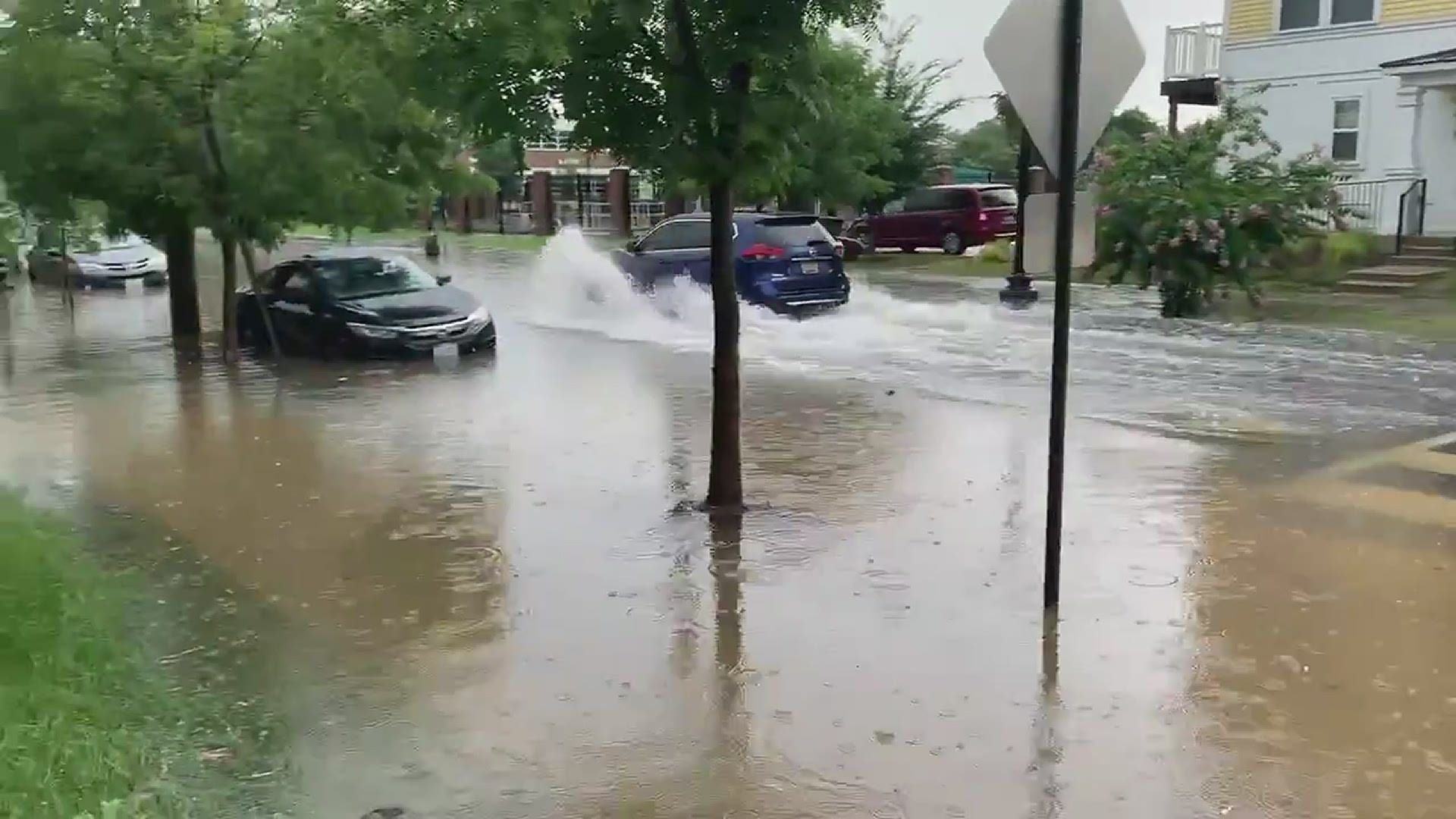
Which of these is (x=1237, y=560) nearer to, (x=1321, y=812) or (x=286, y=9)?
(x=1321, y=812)

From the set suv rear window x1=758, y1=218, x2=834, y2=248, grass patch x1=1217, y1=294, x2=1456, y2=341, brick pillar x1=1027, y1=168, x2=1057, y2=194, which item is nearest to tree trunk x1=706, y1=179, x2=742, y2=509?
grass patch x1=1217, y1=294, x2=1456, y2=341

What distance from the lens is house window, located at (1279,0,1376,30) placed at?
26.6 m

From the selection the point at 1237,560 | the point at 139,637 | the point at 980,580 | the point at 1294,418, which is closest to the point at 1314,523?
the point at 1237,560

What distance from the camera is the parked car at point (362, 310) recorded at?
1767 cm

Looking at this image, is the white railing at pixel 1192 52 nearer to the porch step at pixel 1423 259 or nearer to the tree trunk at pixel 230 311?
the porch step at pixel 1423 259

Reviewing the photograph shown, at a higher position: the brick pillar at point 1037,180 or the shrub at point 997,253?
the brick pillar at point 1037,180

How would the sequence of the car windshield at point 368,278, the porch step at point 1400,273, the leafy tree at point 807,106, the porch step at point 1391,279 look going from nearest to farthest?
1. the leafy tree at point 807,106
2. the car windshield at point 368,278
3. the porch step at point 1391,279
4. the porch step at point 1400,273

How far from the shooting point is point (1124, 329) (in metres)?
19.4

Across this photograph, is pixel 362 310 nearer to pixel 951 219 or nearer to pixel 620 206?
pixel 951 219

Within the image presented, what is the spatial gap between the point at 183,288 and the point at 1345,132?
2082 centimetres

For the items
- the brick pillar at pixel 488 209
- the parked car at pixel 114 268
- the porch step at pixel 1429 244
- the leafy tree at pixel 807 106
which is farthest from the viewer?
the brick pillar at pixel 488 209

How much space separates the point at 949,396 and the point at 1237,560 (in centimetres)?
622

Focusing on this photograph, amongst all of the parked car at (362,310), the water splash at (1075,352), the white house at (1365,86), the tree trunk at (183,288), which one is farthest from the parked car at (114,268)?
the white house at (1365,86)

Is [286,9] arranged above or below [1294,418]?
above
